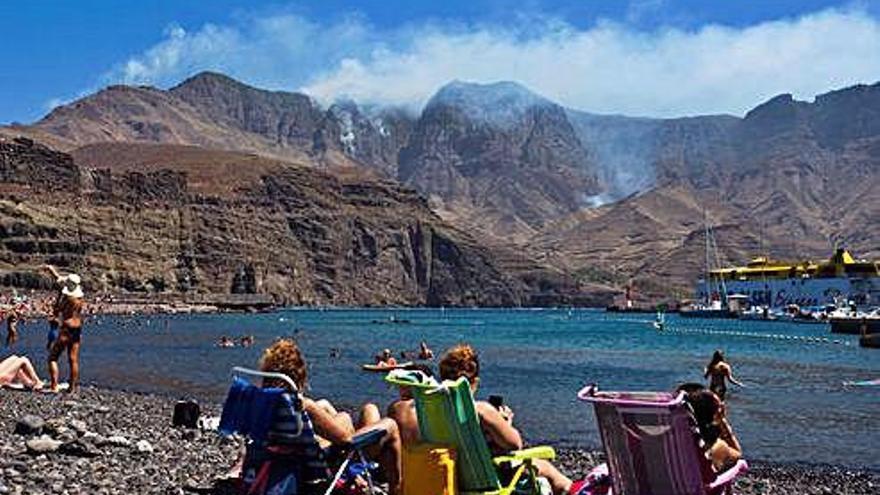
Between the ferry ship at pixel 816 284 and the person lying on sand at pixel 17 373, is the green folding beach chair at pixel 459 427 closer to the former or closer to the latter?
the person lying on sand at pixel 17 373

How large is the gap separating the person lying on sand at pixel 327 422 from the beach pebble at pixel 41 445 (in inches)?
204

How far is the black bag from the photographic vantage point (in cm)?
1872

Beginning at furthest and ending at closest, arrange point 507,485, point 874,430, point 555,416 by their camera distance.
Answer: point 555,416 → point 874,430 → point 507,485

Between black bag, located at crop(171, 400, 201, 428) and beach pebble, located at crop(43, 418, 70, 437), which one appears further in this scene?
black bag, located at crop(171, 400, 201, 428)

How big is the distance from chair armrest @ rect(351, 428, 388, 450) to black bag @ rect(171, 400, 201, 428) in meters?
10.4

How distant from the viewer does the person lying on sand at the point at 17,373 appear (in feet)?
68.6

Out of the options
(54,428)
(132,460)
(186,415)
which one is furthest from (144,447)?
(186,415)

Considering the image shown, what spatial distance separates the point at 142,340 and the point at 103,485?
7160 centimetres

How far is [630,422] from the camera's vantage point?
813cm

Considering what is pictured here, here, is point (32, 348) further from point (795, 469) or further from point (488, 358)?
point (795, 469)

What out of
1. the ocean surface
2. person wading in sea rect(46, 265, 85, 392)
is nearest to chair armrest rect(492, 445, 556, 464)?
person wading in sea rect(46, 265, 85, 392)

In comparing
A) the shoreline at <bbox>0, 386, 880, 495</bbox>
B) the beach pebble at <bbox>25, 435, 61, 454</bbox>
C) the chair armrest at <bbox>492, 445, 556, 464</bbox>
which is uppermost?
the chair armrest at <bbox>492, 445, 556, 464</bbox>

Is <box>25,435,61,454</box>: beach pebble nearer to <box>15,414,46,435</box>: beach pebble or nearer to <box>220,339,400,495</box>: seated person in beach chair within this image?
<box>15,414,46,435</box>: beach pebble

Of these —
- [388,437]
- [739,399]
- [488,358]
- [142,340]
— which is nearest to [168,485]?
[388,437]
